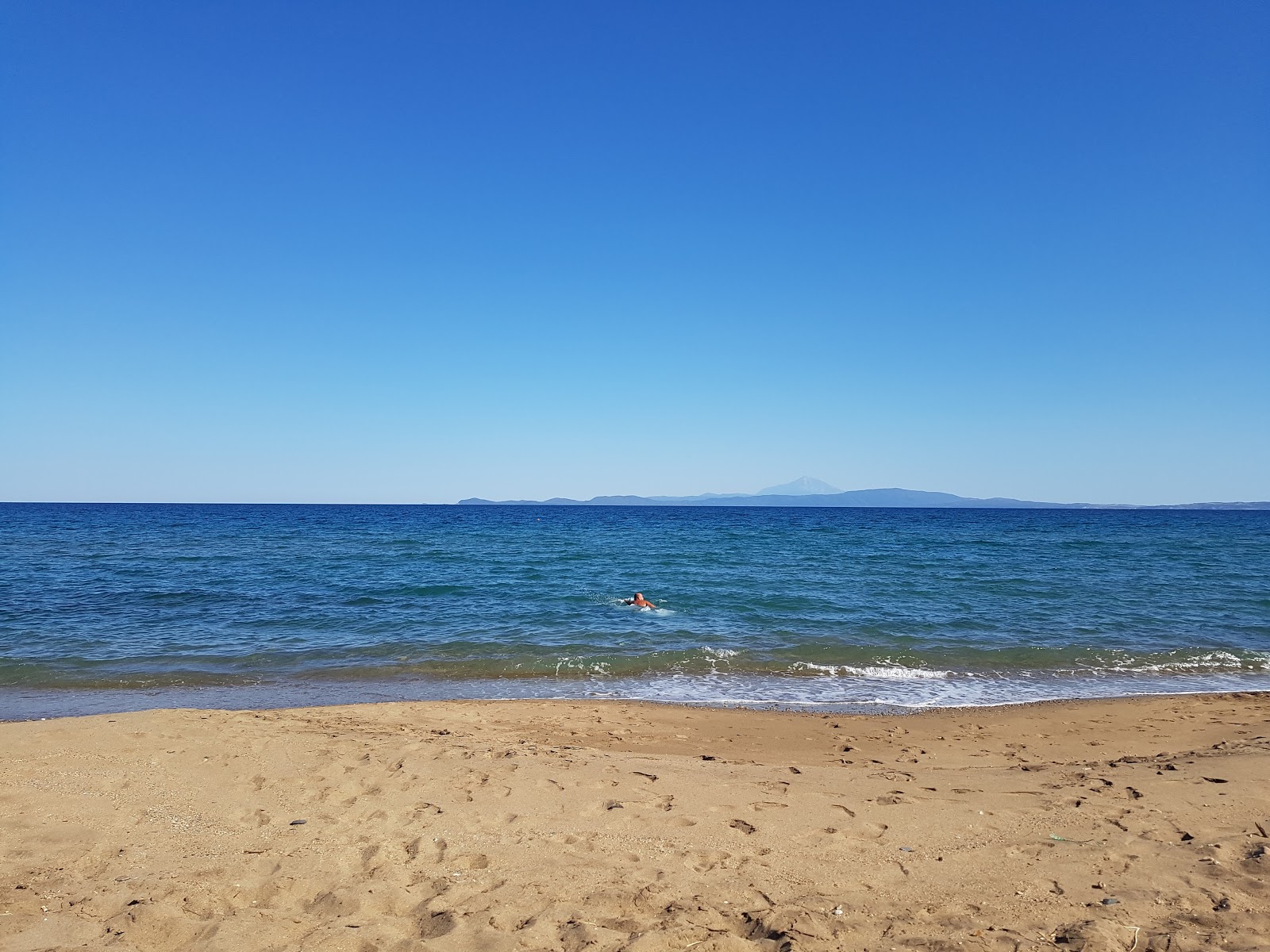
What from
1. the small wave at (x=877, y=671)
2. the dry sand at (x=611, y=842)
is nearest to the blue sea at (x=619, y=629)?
the small wave at (x=877, y=671)

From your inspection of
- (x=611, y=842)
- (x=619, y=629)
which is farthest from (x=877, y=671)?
(x=611, y=842)

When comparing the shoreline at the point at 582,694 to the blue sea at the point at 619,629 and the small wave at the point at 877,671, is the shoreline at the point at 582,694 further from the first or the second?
the small wave at the point at 877,671

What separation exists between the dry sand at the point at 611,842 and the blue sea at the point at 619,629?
12.6 ft

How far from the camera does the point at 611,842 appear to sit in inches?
206

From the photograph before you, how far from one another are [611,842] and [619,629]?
11.5 m

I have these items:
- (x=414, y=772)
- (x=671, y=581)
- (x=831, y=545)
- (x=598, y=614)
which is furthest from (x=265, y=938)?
(x=831, y=545)

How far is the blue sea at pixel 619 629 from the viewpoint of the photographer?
40.4 feet

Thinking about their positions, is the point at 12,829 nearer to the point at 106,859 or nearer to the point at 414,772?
the point at 106,859

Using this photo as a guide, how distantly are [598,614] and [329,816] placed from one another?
1300 cm

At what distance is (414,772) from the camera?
6.73 m

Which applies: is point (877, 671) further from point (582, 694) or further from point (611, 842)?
point (611, 842)

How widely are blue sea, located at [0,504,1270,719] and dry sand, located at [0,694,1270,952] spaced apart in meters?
3.84

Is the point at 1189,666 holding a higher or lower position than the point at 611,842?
lower

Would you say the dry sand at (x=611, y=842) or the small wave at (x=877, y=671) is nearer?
the dry sand at (x=611, y=842)
